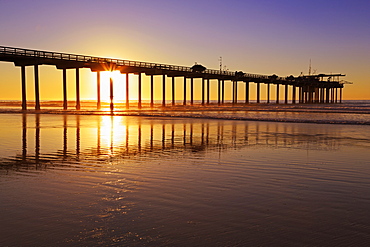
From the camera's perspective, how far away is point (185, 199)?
4656 mm

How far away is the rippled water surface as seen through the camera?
3428mm

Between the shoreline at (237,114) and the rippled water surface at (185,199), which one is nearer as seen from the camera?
the rippled water surface at (185,199)

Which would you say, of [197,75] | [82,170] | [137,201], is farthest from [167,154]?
[197,75]

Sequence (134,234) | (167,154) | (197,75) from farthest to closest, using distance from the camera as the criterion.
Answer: (197,75), (167,154), (134,234)

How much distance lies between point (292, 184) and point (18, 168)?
A: 505 centimetres

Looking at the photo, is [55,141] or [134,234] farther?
[55,141]

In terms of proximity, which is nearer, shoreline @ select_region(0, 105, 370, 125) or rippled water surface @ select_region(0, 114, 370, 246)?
rippled water surface @ select_region(0, 114, 370, 246)

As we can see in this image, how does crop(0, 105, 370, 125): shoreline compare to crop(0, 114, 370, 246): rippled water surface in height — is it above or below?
above

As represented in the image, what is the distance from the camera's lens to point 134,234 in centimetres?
346

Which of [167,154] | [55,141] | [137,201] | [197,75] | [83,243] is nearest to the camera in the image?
[83,243]

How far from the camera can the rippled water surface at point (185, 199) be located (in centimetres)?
343

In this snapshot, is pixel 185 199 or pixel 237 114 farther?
pixel 237 114

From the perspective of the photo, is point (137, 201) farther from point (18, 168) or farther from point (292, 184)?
point (18, 168)

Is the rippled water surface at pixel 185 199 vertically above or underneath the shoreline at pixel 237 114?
underneath
